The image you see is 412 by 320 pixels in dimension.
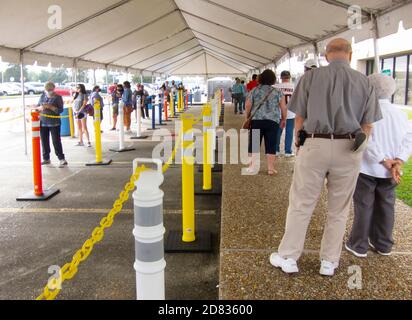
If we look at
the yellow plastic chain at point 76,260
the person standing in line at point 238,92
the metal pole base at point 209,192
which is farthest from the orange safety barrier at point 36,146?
the person standing in line at point 238,92

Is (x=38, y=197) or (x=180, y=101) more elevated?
(x=180, y=101)

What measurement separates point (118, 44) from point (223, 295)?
490 inches

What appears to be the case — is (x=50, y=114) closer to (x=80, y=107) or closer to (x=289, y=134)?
(x=80, y=107)

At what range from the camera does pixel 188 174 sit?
444cm

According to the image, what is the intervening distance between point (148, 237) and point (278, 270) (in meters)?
1.74

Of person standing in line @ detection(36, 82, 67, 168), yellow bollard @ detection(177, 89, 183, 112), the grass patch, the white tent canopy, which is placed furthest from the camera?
yellow bollard @ detection(177, 89, 183, 112)

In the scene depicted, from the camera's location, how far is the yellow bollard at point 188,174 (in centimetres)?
443

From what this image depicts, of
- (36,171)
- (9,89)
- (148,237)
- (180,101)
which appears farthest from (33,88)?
(148,237)

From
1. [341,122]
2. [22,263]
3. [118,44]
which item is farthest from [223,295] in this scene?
[118,44]

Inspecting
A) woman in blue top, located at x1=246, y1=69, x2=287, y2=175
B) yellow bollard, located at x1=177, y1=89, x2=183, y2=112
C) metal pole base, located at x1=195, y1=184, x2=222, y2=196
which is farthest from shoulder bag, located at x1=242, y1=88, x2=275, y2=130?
yellow bollard, located at x1=177, y1=89, x2=183, y2=112

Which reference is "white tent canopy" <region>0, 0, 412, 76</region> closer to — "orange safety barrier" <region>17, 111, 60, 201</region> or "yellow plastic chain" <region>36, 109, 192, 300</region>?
"orange safety barrier" <region>17, 111, 60, 201</region>

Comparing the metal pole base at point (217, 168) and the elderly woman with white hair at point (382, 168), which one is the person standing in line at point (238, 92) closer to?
the metal pole base at point (217, 168)

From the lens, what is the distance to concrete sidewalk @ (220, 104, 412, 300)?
10.6 feet

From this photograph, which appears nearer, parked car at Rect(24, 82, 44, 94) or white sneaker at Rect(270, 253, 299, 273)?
white sneaker at Rect(270, 253, 299, 273)
